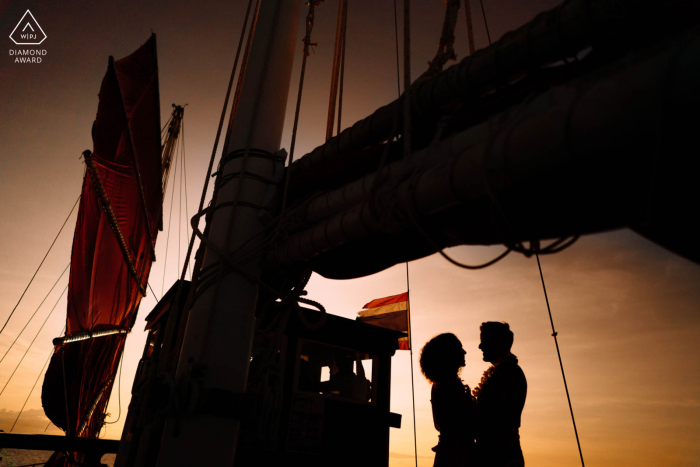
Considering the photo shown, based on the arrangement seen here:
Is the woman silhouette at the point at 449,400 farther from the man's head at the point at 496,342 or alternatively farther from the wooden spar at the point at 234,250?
the wooden spar at the point at 234,250

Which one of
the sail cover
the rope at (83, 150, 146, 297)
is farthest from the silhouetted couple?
the rope at (83, 150, 146, 297)

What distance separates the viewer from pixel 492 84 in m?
1.83

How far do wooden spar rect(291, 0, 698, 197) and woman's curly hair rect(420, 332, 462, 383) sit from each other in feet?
4.47

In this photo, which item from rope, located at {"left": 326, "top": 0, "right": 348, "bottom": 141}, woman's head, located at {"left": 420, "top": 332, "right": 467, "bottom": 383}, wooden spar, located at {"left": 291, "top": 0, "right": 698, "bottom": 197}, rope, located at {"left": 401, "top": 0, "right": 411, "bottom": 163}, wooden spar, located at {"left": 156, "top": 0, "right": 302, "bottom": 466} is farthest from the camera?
rope, located at {"left": 326, "top": 0, "right": 348, "bottom": 141}

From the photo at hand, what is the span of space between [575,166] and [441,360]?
Result: 1.89 meters

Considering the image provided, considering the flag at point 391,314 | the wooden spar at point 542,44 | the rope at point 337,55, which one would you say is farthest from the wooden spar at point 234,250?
the flag at point 391,314

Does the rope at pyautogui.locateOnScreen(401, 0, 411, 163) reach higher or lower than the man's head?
higher

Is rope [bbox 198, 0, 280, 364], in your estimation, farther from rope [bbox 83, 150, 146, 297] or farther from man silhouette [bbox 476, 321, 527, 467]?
rope [bbox 83, 150, 146, 297]

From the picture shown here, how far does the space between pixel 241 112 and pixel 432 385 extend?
7.43 ft

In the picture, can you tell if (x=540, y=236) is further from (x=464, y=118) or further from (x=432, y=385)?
(x=432, y=385)

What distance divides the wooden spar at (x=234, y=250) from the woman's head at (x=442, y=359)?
1.15 metres

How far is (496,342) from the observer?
2814 mm

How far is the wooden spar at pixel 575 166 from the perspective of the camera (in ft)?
3.22

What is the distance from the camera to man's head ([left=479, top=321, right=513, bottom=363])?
2.81 metres
